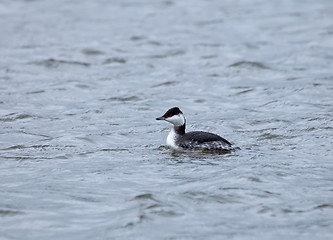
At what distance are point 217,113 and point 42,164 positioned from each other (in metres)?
4.70

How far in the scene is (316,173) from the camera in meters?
9.62

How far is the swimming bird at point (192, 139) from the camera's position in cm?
1070

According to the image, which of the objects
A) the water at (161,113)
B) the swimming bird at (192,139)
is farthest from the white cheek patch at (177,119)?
the water at (161,113)

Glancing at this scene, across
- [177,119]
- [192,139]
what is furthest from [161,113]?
[192,139]

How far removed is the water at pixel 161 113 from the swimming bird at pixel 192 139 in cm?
15

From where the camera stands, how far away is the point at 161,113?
14.0 m

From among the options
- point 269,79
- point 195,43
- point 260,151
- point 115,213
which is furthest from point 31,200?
point 195,43

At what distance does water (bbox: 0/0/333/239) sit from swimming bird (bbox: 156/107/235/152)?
149mm

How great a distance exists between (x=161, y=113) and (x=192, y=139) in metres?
3.04

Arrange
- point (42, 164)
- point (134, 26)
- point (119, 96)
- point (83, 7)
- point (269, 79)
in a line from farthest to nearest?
point (83, 7) → point (134, 26) → point (269, 79) → point (119, 96) → point (42, 164)

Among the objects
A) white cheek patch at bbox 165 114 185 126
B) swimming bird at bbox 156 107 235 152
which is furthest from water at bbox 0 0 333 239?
white cheek patch at bbox 165 114 185 126

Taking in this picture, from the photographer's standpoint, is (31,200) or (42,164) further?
(42,164)

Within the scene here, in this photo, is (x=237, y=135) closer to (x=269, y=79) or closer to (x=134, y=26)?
(x=269, y=79)

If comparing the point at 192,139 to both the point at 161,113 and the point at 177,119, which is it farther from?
the point at 161,113
